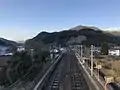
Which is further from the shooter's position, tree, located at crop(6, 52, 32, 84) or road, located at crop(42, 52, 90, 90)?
tree, located at crop(6, 52, 32, 84)

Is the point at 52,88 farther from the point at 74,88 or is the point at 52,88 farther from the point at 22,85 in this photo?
the point at 22,85

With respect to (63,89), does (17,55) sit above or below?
above

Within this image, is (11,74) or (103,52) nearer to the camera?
(11,74)

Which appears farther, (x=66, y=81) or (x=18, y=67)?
(x=18, y=67)

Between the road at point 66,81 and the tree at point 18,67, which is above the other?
the tree at point 18,67

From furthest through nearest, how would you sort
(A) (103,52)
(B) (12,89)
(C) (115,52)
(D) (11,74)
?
(C) (115,52) < (A) (103,52) < (D) (11,74) < (B) (12,89)

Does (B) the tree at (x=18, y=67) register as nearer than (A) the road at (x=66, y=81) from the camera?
No

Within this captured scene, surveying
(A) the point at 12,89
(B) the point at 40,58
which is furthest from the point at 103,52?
(A) the point at 12,89

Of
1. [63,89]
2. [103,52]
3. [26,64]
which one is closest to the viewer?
[63,89]

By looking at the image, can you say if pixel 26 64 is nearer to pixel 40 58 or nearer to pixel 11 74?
pixel 11 74

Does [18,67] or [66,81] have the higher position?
[18,67]

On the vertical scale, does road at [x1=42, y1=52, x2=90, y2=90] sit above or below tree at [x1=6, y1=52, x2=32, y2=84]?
below
